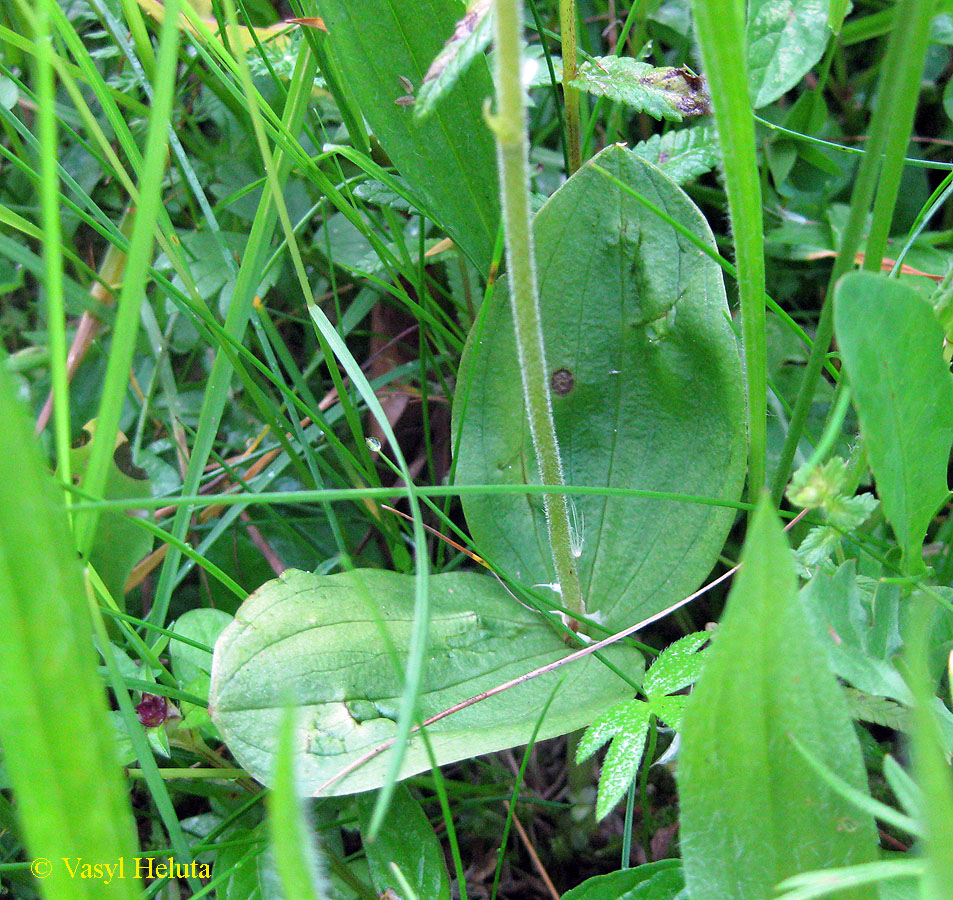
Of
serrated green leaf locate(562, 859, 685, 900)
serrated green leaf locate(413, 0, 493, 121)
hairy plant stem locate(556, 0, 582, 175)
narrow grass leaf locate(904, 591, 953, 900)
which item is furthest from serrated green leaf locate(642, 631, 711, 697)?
hairy plant stem locate(556, 0, 582, 175)

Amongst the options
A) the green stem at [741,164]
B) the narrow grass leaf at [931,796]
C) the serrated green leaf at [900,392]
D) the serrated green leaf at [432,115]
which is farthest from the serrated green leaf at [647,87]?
the narrow grass leaf at [931,796]

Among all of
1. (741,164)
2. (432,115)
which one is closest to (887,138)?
(741,164)

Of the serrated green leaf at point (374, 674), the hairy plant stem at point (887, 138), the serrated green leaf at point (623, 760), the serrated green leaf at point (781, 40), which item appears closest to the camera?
the hairy plant stem at point (887, 138)

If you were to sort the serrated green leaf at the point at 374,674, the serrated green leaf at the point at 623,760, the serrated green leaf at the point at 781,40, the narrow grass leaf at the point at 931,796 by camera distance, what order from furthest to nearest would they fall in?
the serrated green leaf at the point at 781,40 < the serrated green leaf at the point at 374,674 < the serrated green leaf at the point at 623,760 < the narrow grass leaf at the point at 931,796

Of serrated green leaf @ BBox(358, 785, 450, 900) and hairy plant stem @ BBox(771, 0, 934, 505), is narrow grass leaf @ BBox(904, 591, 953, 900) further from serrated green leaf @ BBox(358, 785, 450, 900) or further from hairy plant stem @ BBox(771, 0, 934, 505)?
serrated green leaf @ BBox(358, 785, 450, 900)

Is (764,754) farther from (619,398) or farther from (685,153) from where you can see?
(685,153)

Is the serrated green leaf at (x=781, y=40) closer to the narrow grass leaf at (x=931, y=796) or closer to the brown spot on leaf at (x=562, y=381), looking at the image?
the brown spot on leaf at (x=562, y=381)
